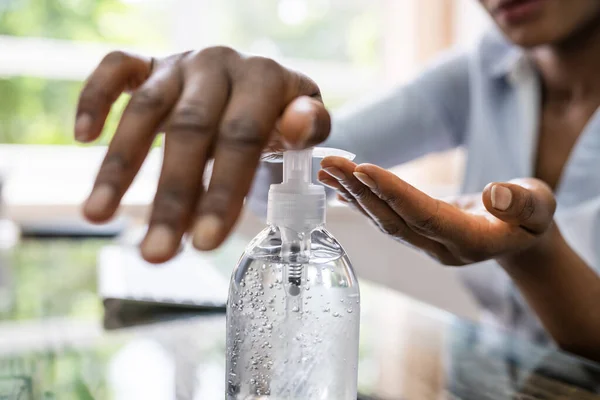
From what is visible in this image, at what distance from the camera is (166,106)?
1.16ft

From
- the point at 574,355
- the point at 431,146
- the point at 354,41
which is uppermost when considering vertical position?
the point at 354,41

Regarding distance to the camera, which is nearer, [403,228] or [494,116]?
[403,228]

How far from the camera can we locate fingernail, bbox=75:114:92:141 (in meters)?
0.34

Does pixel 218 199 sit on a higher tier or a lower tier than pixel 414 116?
lower

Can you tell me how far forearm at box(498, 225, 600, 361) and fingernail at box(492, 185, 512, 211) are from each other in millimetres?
167

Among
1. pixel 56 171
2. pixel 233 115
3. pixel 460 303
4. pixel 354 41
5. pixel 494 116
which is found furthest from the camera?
pixel 354 41

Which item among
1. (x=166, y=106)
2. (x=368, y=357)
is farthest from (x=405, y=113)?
(x=166, y=106)

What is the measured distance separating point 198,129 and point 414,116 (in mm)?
984

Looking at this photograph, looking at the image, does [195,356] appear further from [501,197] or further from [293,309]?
[501,197]

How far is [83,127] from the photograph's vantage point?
13.3 inches

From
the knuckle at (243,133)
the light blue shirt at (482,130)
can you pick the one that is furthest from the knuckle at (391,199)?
the light blue shirt at (482,130)

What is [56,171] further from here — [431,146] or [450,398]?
[450,398]

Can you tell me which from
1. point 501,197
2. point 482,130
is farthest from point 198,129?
point 482,130

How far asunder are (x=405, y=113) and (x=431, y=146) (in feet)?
0.37
